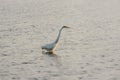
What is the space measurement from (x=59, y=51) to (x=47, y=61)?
180cm

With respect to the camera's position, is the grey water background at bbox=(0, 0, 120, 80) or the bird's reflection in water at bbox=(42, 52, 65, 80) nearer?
the grey water background at bbox=(0, 0, 120, 80)

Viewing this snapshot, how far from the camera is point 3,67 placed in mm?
18016

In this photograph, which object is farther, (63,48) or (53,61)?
(63,48)

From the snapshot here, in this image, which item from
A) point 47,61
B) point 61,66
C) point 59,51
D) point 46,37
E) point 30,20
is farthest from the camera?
point 30,20

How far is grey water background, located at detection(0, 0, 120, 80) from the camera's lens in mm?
16578

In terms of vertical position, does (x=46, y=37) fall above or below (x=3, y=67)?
below

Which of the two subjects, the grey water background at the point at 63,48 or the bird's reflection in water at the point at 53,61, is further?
the bird's reflection in water at the point at 53,61

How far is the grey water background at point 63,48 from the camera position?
1658 centimetres

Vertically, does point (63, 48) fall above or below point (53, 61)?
below

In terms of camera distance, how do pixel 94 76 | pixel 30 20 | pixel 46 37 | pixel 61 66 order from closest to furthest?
1. pixel 94 76
2. pixel 61 66
3. pixel 46 37
4. pixel 30 20

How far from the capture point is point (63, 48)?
21281 mm

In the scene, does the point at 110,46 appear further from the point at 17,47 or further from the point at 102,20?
the point at 102,20

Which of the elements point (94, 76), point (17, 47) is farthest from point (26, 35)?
point (94, 76)

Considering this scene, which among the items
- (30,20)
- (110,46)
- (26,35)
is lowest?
(30,20)
